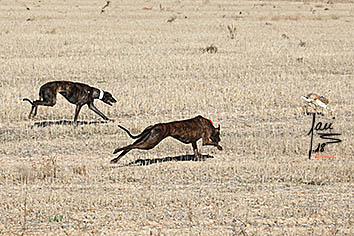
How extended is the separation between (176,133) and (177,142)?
7.03 feet

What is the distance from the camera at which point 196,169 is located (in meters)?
8.98

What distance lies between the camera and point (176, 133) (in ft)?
28.9

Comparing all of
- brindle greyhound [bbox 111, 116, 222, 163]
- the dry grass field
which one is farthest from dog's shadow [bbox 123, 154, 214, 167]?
brindle greyhound [bbox 111, 116, 222, 163]

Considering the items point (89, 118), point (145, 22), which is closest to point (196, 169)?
point (89, 118)

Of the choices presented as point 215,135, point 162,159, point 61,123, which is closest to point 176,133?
point 215,135

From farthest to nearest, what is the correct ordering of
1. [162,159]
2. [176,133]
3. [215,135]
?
1. [162,159]
2. [215,135]
3. [176,133]

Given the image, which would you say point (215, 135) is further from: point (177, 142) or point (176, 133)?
point (177, 142)

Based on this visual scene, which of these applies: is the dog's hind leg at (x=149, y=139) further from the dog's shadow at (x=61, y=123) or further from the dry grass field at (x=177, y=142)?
the dog's shadow at (x=61, y=123)

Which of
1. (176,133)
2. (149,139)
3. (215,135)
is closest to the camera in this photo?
(149,139)

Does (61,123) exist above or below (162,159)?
above

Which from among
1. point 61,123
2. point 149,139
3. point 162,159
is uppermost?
point 61,123

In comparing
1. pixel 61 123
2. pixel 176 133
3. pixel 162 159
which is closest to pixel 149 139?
pixel 176 133

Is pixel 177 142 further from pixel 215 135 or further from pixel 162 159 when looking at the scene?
pixel 215 135

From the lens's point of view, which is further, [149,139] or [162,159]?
[162,159]
